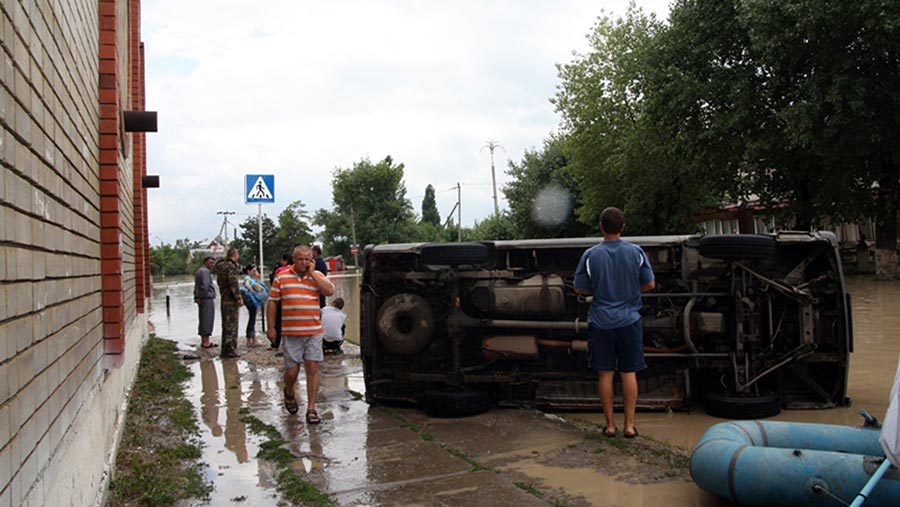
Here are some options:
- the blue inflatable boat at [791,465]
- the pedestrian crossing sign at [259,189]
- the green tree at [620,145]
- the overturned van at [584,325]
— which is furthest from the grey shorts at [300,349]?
the green tree at [620,145]

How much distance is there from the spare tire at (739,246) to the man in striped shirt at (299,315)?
3.44m

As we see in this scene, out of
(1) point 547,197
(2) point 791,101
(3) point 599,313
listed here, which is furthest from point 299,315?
(1) point 547,197

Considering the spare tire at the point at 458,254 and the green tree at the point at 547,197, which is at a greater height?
the green tree at the point at 547,197

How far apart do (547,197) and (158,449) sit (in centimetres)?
4329

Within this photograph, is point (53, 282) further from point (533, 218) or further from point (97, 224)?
point (533, 218)

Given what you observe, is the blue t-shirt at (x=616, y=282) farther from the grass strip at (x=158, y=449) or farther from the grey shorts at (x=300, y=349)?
the grass strip at (x=158, y=449)

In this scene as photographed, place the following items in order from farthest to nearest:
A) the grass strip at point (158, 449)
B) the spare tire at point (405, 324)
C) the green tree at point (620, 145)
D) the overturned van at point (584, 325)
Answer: the green tree at point (620, 145) → the spare tire at point (405, 324) → the overturned van at point (584, 325) → the grass strip at point (158, 449)

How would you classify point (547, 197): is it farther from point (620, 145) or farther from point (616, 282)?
point (616, 282)

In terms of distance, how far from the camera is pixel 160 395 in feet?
26.6

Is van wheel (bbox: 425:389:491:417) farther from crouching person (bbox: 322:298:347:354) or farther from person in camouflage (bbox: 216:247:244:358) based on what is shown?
person in camouflage (bbox: 216:247:244:358)

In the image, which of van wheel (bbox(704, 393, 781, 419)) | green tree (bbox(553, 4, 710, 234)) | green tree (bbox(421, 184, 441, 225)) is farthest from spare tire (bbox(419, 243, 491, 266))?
green tree (bbox(421, 184, 441, 225))

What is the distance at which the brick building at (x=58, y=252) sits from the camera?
89.4 inches

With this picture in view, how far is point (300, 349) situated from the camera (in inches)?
271

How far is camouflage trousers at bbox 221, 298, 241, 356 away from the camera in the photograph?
11219 millimetres
